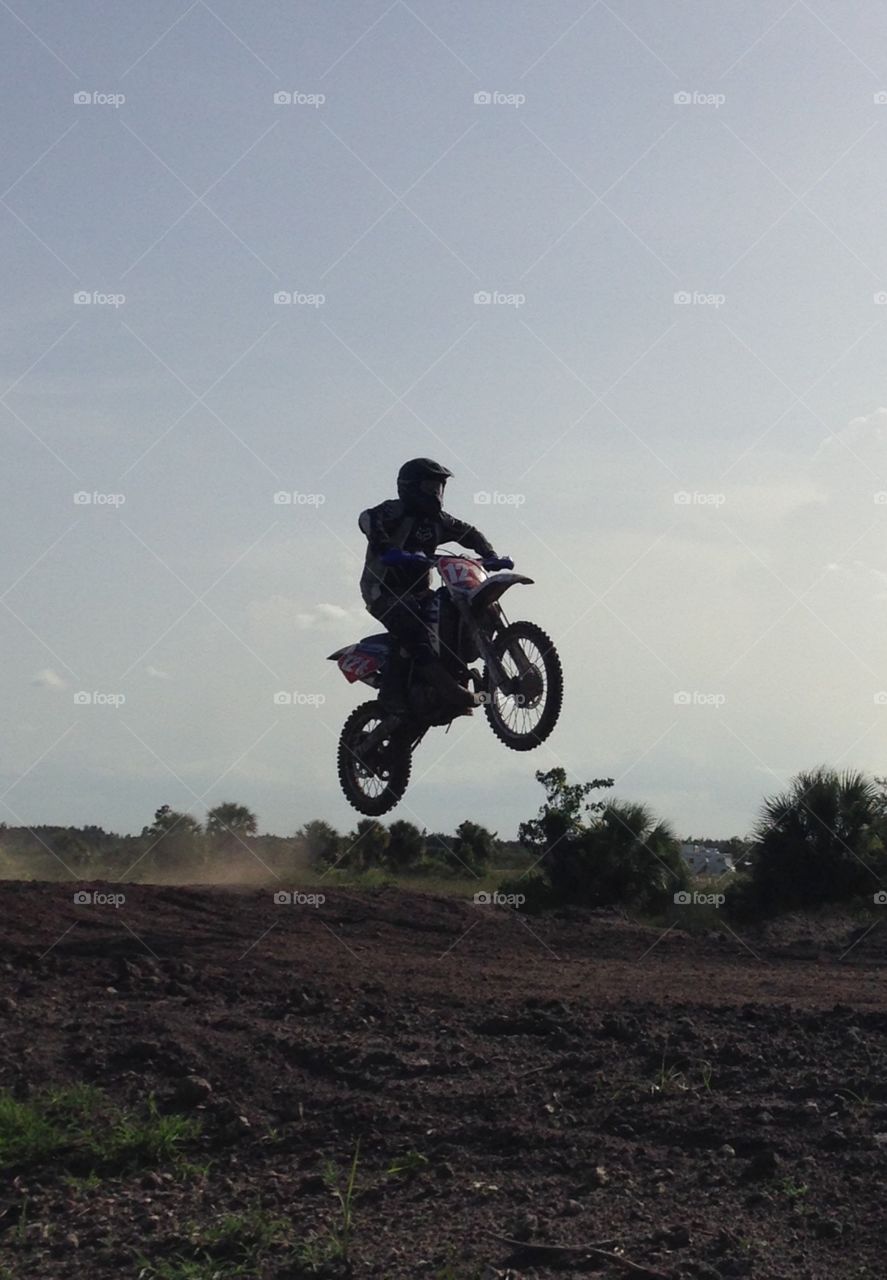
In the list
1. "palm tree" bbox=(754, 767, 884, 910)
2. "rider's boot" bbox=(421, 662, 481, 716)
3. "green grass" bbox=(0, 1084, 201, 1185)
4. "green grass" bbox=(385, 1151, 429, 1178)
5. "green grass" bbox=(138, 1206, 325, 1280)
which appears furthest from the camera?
"palm tree" bbox=(754, 767, 884, 910)

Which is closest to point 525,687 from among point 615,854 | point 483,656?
point 483,656

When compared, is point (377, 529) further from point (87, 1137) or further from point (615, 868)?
point (615, 868)

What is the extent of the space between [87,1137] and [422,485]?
204 inches

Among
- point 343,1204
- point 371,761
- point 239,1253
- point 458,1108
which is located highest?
point 371,761

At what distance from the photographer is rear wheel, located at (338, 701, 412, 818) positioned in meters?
12.2

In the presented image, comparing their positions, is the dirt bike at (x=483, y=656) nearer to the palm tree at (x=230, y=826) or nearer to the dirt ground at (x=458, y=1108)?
the dirt ground at (x=458, y=1108)

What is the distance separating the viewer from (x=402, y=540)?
10812 mm

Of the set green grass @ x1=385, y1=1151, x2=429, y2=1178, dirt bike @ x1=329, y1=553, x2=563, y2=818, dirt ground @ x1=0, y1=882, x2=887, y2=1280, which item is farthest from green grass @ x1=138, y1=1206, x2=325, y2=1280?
dirt bike @ x1=329, y1=553, x2=563, y2=818

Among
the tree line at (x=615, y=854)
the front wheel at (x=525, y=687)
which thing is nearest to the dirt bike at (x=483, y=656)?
the front wheel at (x=525, y=687)

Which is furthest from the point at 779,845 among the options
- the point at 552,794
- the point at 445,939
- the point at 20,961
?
the point at 20,961

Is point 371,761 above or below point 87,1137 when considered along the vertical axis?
above

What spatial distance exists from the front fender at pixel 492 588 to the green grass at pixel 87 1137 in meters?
4.41

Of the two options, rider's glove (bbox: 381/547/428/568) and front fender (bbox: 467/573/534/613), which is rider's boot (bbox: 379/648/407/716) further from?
rider's glove (bbox: 381/547/428/568)

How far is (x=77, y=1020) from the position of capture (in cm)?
934
